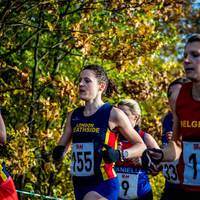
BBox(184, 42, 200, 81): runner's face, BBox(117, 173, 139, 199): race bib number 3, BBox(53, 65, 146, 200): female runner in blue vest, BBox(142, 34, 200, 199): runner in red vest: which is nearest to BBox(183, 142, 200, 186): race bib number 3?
BBox(142, 34, 200, 199): runner in red vest

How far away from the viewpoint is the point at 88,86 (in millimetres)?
5824

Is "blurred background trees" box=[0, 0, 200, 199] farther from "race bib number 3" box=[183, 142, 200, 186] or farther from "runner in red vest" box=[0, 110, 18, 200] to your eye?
"race bib number 3" box=[183, 142, 200, 186]

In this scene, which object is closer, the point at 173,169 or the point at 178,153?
the point at 178,153

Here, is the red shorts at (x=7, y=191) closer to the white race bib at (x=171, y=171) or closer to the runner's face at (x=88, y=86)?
the runner's face at (x=88, y=86)

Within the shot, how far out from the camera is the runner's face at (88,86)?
19.0 feet

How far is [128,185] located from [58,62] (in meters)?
3.69

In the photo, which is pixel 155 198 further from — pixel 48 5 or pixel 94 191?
pixel 94 191

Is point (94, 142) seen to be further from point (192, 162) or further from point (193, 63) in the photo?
point (193, 63)

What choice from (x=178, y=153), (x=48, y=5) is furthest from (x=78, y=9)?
(x=178, y=153)

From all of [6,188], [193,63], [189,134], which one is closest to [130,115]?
[6,188]

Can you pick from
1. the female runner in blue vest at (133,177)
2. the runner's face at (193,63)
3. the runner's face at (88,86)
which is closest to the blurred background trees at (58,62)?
the female runner in blue vest at (133,177)

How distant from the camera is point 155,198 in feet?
39.5

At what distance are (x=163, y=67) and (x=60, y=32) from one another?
1879 millimetres

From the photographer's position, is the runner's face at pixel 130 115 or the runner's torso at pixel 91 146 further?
the runner's face at pixel 130 115
